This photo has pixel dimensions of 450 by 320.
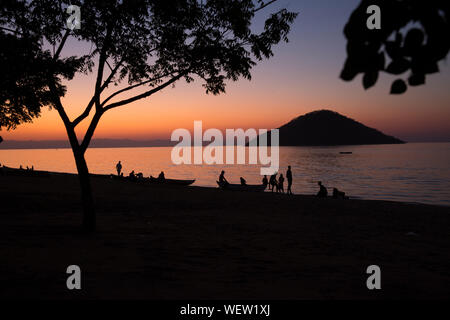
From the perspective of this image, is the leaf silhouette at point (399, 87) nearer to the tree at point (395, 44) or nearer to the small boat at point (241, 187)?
the tree at point (395, 44)

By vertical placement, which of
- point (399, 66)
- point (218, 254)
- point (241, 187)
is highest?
point (399, 66)

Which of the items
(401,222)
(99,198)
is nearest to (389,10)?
(401,222)

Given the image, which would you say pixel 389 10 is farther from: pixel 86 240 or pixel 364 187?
pixel 364 187

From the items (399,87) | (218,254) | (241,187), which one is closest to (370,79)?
(399,87)

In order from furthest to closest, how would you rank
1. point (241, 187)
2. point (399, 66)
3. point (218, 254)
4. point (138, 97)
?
point (241, 187)
point (138, 97)
point (218, 254)
point (399, 66)

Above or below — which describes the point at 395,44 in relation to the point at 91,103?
below

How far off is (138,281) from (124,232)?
5.67m

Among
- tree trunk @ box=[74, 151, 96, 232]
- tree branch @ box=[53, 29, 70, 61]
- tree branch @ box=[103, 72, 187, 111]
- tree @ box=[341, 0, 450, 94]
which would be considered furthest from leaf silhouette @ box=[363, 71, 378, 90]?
tree branch @ box=[53, 29, 70, 61]

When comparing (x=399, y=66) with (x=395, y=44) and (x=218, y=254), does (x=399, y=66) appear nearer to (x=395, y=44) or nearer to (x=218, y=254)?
(x=395, y=44)

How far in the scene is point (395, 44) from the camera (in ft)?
8.54

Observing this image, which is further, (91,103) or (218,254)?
(91,103)

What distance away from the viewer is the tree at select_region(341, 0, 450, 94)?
96.3 inches

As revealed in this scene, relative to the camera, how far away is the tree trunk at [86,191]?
12.2 m

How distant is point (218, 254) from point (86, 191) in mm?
5121
